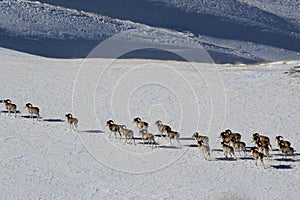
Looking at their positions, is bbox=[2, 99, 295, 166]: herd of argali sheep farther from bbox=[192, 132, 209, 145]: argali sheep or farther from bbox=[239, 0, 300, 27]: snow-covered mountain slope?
bbox=[239, 0, 300, 27]: snow-covered mountain slope

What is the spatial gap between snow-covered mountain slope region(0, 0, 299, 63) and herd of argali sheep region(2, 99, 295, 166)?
2926 centimetres

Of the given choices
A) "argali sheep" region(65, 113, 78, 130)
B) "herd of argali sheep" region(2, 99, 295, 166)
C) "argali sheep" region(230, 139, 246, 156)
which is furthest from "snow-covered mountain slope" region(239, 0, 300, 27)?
"argali sheep" region(230, 139, 246, 156)

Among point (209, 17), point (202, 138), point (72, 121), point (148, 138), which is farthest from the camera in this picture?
point (209, 17)

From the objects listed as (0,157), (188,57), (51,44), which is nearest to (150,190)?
(0,157)

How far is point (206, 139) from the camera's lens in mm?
28234

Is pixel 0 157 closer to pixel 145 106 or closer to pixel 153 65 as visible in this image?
pixel 145 106

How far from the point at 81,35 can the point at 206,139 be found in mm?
36525

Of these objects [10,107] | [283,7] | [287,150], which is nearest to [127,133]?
[10,107]

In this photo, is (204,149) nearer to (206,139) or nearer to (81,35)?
(206,139)

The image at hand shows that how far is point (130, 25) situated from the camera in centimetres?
6738

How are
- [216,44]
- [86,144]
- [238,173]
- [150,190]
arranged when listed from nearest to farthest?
[150,190] < [238,173] < [86,144] < [216,44]

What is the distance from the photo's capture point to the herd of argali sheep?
90.0 ft

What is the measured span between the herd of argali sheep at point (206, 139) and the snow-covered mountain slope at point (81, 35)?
29.3 meters

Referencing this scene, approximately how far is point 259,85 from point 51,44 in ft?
84.4
